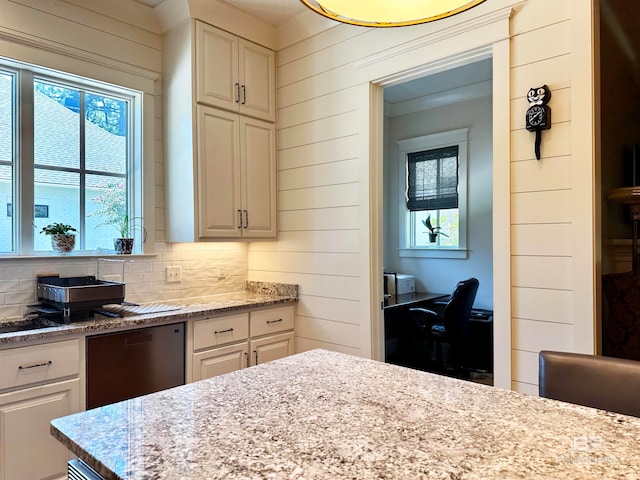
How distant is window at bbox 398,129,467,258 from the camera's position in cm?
460

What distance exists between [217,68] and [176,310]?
1.60 m

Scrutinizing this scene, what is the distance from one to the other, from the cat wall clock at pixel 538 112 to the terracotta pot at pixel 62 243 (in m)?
2.56

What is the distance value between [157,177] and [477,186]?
3.07m

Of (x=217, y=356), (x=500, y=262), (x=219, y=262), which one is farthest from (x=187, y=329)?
(x=500, y=262)

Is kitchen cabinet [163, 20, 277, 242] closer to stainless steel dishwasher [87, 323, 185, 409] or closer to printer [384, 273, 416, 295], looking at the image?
stainless steel dishwasher [87, 323, 185, 409]

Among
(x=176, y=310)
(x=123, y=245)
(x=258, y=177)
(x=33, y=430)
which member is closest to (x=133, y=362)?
(x=176, y=310)

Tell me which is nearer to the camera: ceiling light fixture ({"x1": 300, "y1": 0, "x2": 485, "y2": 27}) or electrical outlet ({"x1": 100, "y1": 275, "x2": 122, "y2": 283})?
ceiling light fixture ({"x1": 300, "y1": 0, "x2": 485, "y2": 27})

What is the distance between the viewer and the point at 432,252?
4.82m

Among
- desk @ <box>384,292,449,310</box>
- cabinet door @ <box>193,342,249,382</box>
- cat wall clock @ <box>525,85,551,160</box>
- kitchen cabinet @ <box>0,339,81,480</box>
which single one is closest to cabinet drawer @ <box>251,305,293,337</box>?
cabinet door @ <box>193,342,249,382</box>

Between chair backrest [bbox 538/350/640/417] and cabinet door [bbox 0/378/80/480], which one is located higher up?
chair backrest [bbox 538/350/640/417]

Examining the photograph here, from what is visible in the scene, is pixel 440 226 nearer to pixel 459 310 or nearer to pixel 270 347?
pixel 459 310

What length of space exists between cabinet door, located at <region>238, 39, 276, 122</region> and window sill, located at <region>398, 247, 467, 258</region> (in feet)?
7.84

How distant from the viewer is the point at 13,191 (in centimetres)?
250

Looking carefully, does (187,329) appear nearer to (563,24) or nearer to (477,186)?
(563,24)
